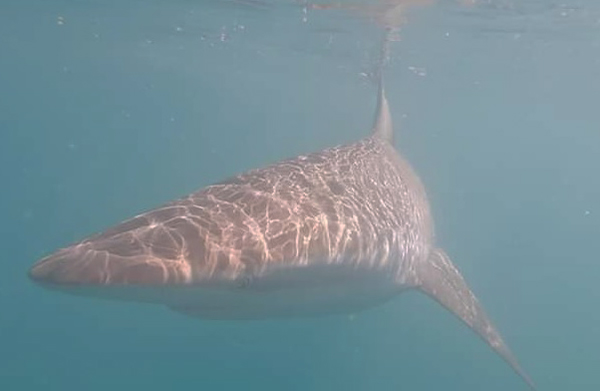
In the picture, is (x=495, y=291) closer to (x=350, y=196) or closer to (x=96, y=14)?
(x=96, y=14)

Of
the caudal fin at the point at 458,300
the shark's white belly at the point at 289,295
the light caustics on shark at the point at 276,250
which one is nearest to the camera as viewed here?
the light caustics on shark at the point at 276,250

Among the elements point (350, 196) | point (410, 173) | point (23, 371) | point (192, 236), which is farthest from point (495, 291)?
point (192, 236)

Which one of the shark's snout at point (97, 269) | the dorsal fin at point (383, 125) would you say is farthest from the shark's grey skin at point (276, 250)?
the dorsal fin at point (383, 125)

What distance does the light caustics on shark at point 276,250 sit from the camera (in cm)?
445

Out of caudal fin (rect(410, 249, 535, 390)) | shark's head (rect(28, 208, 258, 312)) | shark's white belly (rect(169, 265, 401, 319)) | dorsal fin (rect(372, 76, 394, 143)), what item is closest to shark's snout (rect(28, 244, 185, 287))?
shark's head (rect(28, 208, 258, 312))

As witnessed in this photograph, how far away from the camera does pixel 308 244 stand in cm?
585

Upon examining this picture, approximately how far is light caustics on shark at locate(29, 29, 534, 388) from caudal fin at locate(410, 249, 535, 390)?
0.02 m

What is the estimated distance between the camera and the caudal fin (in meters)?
9.05

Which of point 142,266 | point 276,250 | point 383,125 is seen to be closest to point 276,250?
point 276,250

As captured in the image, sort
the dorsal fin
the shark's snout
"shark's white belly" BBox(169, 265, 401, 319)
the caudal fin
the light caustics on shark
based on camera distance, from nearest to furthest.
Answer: the shark's snout, the light caustics on shark, "shark's white belly" BBox(169, 265, 401, 319), the caudal fin, the dorsal fin

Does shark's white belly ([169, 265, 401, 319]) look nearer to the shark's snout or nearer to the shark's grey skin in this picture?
the shark's grey skin

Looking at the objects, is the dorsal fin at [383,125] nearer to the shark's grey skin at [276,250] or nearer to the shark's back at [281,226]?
the shark's grey skin at [276,250]

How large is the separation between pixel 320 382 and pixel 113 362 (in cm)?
699

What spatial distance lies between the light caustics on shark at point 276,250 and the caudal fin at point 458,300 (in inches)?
0.9
